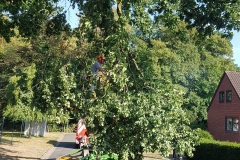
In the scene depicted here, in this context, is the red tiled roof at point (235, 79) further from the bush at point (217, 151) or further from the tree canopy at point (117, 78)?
the tree canopy at point (117, 78)

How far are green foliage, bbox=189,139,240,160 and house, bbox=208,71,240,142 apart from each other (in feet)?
30.7

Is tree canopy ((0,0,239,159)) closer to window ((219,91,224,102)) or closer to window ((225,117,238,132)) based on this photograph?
window ((225,117,238,132))

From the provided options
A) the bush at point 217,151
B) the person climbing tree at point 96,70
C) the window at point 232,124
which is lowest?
the bush at point 217,151

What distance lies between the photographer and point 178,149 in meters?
7.78

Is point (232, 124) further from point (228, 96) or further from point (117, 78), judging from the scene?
point (117, 78)

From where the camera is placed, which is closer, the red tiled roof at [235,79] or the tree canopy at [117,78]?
the tree canopy at [117,78]

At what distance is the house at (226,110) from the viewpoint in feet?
98.8

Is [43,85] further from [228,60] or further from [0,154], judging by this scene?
[228,60]

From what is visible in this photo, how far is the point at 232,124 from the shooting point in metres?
30.7

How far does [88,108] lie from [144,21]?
2917 millimetres

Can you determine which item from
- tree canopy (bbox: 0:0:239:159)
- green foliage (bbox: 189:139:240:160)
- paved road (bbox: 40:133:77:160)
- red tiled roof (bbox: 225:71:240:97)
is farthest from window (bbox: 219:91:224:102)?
tree canopy (bbox: 0:0:239:159)

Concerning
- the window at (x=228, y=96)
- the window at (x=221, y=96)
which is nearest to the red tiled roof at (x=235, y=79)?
the window at (x=228, y=96)

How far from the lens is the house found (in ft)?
98.8

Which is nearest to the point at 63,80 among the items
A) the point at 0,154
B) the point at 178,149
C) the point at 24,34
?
the point at 178,149
